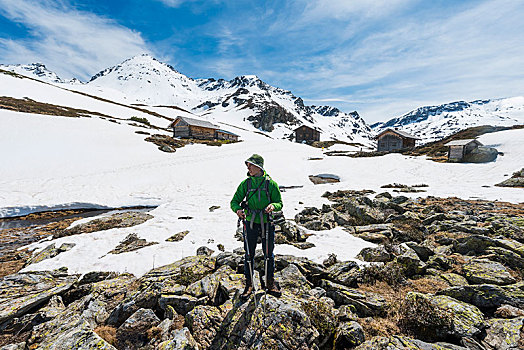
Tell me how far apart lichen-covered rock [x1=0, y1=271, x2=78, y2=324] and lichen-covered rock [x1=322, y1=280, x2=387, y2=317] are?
7324mm

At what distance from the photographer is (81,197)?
62.6 feet

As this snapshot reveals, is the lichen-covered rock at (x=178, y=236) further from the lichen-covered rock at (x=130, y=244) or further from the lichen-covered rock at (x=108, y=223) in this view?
the lichen-covered rock at (x=108, y=223)

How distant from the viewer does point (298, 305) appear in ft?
15.1

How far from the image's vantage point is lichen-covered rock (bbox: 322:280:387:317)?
4969mm

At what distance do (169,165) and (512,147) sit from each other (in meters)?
51.2

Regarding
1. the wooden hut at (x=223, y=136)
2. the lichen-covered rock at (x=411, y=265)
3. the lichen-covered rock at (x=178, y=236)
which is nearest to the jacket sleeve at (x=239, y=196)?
the lichen-covered rock at (x=411, y=265)

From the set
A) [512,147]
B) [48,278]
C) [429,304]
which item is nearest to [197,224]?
[48,278]

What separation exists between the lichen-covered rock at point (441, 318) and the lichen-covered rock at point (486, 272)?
5.21 feet

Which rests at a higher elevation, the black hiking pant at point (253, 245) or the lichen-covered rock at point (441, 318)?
the black hiking pant at point (253, 245)

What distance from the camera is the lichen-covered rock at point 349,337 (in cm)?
411

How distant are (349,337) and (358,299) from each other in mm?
1244

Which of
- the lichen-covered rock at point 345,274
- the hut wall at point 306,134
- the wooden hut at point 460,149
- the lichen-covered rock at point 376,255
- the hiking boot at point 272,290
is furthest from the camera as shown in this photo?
the hut wall at point 306,134

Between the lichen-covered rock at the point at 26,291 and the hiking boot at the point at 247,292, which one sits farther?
the lichen-covered rock at the point at 26,291

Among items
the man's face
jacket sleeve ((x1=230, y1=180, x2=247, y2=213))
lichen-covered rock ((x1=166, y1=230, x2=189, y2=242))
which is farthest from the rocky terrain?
lichen-covered rock ((x1=166, y1=230, x2=189, y2=242))
